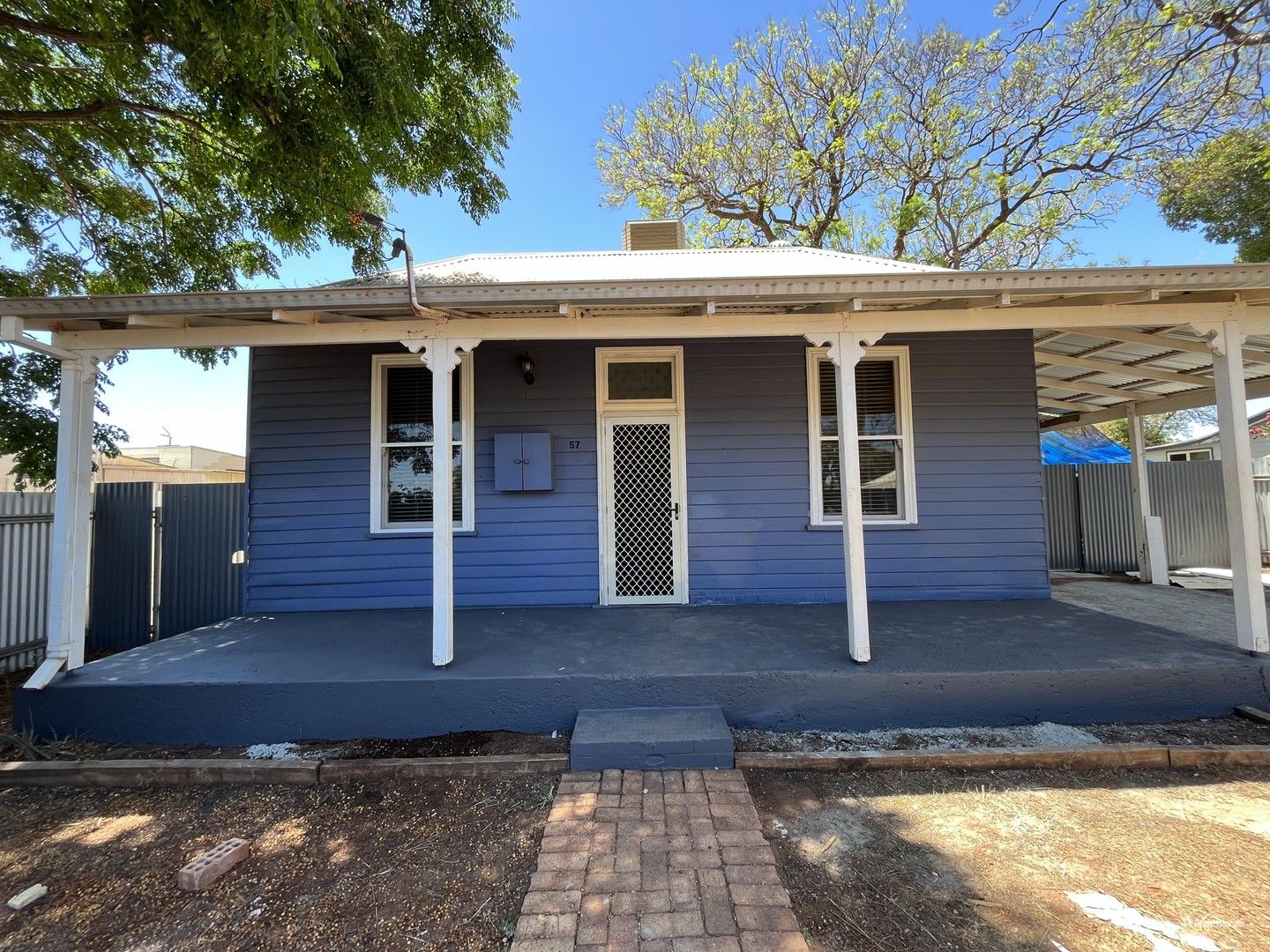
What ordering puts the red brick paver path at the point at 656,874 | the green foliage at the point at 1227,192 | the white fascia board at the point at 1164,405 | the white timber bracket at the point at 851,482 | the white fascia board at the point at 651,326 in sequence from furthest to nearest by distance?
the green foliage at the point at 1227,192
the white fascia board at the point at 1164,405
the white fascia board at the point at 651,326
the white timber bracket at the point at 851,482
the red brick paver path at the point at 656,874

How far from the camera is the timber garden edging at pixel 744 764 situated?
2.99 meters

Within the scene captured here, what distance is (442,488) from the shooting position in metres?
3.67

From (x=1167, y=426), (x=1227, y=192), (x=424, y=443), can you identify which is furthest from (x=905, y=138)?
(x=1167, y=426)

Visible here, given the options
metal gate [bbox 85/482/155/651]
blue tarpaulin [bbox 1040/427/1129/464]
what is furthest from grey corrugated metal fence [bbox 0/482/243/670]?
blue tarpaulin [bbox 1040/427/1129/464]

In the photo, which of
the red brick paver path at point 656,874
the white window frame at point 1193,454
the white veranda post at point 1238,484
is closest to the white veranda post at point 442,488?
the red brick paver path at point 656,874

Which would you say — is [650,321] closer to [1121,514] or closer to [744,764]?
[744,764]

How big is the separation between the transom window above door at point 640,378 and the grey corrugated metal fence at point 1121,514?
7156 millimetres

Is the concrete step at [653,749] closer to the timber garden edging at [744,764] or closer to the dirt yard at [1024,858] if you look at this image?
the timber garden edging at [744,764]

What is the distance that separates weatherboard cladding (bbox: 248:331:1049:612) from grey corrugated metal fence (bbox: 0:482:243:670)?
1.24 metres

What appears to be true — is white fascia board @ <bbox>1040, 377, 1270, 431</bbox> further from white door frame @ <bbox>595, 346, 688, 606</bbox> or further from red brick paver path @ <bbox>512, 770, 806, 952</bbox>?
red brick paver path @ <bbox>512, 770, 806, 952</bbox>

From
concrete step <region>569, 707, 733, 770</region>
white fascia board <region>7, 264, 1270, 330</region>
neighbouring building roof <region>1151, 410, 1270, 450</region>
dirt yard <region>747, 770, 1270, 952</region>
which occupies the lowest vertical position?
dirt yard <region>747, 770, 1270, 952</region>

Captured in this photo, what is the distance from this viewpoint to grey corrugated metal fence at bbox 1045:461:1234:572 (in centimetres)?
833

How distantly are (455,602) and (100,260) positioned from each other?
603 cm

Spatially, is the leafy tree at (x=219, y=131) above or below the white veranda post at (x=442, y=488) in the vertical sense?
above
